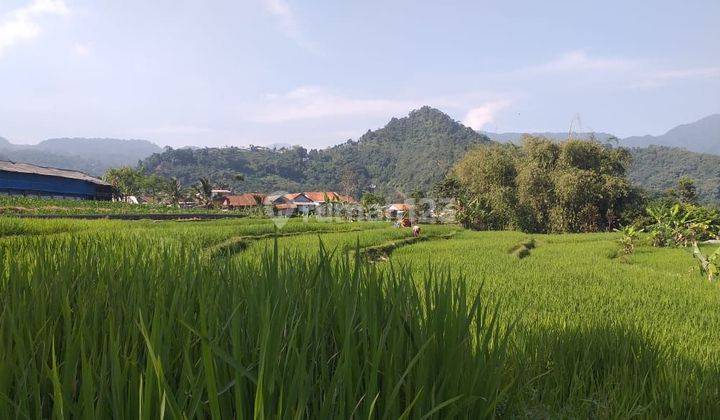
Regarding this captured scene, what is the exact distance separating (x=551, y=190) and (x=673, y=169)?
9012cm

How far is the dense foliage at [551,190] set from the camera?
2409cm

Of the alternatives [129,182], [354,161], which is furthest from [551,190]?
[354,161]

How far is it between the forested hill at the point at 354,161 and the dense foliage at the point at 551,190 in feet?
213

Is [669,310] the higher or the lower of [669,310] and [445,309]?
the lower

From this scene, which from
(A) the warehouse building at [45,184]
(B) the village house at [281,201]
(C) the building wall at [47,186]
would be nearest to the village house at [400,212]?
(B) the village house at [281,201]

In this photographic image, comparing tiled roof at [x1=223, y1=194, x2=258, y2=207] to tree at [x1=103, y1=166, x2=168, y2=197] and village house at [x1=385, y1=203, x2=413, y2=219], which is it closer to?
tree at [x1=103, y1=166, x2=168, y2=197]

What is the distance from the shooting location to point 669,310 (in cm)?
399

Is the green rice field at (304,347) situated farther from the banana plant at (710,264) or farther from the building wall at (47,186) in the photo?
the building wall at (47,186)

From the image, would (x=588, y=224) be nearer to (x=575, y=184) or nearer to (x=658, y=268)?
(x=575, y=184)

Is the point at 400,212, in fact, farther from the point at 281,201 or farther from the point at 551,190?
the point at 281,201

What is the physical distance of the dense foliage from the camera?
2409 centimetres

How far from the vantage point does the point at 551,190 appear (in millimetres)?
24672

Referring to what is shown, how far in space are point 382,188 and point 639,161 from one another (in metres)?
63.0

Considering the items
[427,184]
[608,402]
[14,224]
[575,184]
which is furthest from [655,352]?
[427,184]
